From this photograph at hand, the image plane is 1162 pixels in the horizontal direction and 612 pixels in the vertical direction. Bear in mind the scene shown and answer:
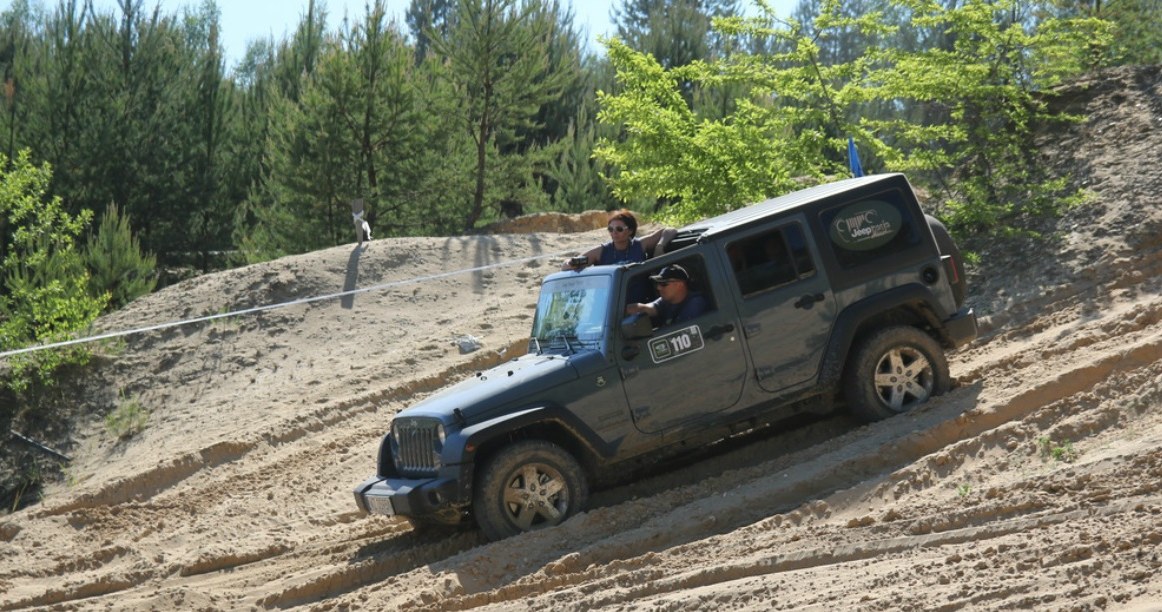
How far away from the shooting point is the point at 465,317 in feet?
53.6

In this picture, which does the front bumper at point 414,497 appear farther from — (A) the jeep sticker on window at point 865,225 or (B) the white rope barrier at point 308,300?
(B) the white rope barrier at point 308,300

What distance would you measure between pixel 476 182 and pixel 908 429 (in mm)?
21361

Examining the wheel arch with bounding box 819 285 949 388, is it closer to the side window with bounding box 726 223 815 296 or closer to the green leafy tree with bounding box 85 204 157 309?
the side window with bounding box 726 223 815 296

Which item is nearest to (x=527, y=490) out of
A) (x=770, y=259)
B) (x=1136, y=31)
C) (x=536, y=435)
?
(x=536, y=435)

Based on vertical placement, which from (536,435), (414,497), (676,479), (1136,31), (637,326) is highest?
(1136,31)

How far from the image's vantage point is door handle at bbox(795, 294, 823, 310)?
31.5 feet

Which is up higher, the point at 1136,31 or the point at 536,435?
the point at 1136,31

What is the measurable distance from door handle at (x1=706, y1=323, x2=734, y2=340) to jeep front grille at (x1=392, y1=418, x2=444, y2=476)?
1.94m

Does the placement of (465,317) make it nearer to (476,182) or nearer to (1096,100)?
(1096,100)

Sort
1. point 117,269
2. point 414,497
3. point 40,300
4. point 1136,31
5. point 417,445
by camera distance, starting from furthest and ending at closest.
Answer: point 117,269
point 1136,31
point 40,300
point 417,445
point 414,497

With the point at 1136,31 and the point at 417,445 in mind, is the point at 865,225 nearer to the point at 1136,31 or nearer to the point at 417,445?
the point at 417,445

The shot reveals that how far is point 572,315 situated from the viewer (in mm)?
9516

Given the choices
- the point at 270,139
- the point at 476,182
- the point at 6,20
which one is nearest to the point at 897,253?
the point at 476,182

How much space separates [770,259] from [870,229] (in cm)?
83
